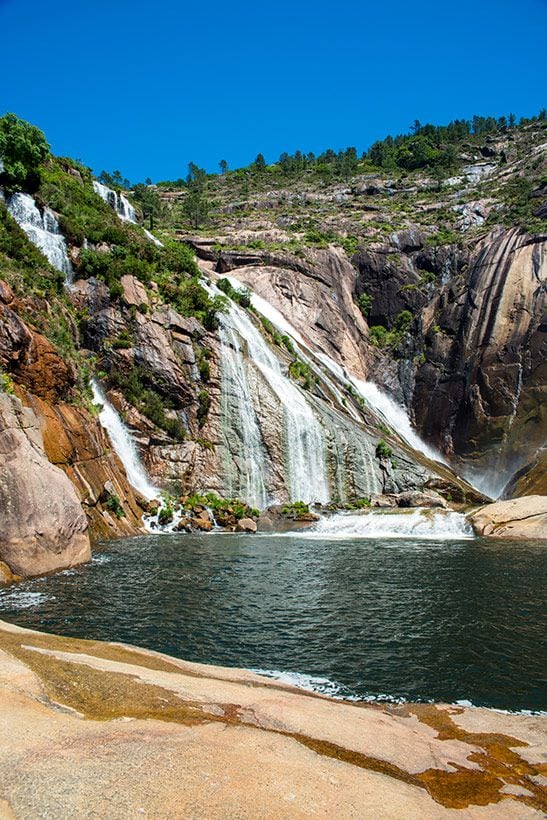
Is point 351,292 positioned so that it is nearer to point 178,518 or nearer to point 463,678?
point 178,518

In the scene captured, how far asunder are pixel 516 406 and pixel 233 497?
3338 centimetres

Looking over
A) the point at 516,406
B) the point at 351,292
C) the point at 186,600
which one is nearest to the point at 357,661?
the point at 186,600

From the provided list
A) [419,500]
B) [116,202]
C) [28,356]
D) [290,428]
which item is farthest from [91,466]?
[116,202]

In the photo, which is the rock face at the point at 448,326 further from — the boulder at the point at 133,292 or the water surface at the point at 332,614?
the water surface at the point at 332,614

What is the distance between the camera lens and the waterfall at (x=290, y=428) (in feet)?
139

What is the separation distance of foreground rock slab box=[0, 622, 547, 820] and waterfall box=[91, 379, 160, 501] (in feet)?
91.5

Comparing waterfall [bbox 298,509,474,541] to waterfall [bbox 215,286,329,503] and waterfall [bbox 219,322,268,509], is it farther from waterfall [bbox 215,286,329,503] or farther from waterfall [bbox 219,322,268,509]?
waterfall [bbox 219,322,268,509]

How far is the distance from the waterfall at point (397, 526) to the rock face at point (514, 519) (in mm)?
969

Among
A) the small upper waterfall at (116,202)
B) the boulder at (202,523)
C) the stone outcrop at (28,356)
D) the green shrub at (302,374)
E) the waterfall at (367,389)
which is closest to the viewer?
the stone outcrop at (28,356)

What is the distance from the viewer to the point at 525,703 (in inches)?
394

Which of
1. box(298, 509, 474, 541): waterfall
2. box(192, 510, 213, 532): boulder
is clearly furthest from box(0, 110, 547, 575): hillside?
box(298, 509, 474, 541): waterfall

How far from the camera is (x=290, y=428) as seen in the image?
1729 inches

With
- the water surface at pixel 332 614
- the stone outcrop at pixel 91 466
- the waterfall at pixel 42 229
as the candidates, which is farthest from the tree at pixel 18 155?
the water surface at pixel 332 614

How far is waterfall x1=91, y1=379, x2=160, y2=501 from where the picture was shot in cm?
3597
